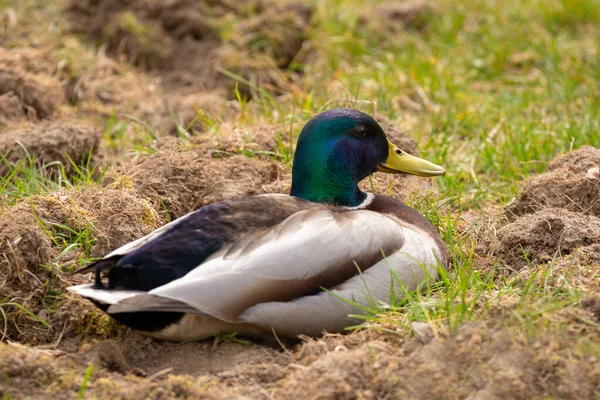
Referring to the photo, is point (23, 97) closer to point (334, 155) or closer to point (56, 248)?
point (56, 248)

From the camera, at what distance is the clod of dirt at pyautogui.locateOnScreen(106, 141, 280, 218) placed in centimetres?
434

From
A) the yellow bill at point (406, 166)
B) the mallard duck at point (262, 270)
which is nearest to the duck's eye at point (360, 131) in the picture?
the yellow bill at point (406, 166)

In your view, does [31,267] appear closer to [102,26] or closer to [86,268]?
→ [86,268]

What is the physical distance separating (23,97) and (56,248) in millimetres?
2070

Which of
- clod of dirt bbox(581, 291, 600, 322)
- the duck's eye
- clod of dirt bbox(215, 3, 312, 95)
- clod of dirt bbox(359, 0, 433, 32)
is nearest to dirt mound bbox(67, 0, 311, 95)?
clod of dirt bbox(215, 3, 312, 95)

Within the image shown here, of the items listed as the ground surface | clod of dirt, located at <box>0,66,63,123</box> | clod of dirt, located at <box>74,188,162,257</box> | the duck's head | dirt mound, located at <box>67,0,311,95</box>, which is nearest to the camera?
the ground surface

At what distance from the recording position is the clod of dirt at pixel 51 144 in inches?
Answer: 190

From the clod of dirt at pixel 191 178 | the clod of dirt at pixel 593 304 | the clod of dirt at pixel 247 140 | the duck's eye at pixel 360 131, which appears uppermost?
the duck's eye at pixel 360 131

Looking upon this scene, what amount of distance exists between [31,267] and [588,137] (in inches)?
124

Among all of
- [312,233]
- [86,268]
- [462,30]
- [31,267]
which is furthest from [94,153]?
[462,30]

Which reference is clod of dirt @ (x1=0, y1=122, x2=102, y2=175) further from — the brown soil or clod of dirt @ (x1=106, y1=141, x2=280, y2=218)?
the brown soil

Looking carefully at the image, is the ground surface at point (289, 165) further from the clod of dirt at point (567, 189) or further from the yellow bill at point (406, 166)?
the yellow bill at point (406, 166)

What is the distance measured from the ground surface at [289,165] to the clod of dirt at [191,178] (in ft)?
0.04

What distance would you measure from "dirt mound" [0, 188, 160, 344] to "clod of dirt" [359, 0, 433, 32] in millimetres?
3733
